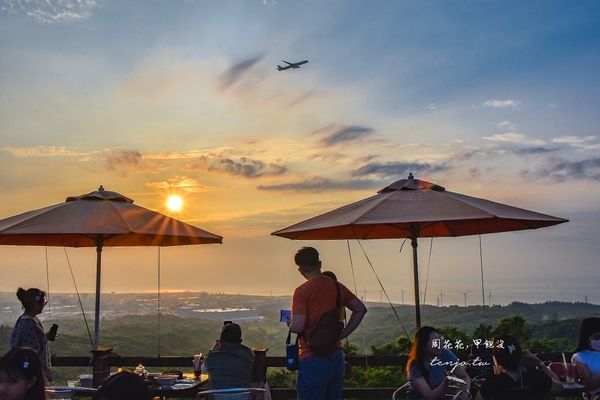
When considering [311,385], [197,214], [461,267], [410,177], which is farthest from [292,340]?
[197,214]

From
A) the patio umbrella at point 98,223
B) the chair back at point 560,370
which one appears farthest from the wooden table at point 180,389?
the chair back at point 560,370

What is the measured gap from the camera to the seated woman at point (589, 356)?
20.0 ft

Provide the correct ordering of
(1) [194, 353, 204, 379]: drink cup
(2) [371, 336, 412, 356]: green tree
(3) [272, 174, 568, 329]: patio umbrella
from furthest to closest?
(2) [371, 336, 412, 356]: green tree → (1) [194, 353, 204, 379]: drink cup → (3) [272, 174, 568, 329]: patio umbrella

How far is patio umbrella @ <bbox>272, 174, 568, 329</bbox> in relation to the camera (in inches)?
251

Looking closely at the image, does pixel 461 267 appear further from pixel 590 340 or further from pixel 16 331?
pixel 16 331

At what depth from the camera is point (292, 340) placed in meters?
6.39

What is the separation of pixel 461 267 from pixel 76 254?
985cm

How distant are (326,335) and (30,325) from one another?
9.90 ft

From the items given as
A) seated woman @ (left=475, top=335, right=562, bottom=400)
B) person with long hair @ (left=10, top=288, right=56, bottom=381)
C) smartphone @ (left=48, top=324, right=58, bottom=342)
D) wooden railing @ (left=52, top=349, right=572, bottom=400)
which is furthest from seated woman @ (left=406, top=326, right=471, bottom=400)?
smartphone @ (left=48, top=324, right=58, bottom=342)

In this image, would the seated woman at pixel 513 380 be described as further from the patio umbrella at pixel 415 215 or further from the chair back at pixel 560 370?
the chair back at pixel 560 370

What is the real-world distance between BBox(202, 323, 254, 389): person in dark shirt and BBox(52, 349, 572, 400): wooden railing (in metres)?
1.58

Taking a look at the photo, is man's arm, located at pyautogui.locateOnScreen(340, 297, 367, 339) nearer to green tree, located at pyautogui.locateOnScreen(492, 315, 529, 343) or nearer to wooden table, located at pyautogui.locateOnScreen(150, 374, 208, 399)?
wooden table, located at pyautogui.locateOnScreen(150, 374, 208, 399)

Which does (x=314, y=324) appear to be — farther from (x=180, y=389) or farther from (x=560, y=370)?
(x=560, y=370)

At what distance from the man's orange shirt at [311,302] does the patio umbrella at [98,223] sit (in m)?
2.07
